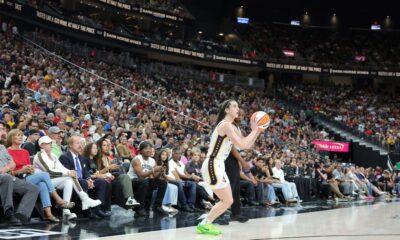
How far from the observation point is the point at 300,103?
37.1m

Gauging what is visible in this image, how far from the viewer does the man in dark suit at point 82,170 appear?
8148 millimetres

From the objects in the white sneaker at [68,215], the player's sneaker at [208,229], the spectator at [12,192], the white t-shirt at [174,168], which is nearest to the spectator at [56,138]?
the white sneaker at [68,215]

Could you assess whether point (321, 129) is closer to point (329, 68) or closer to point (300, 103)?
point (300, 103)

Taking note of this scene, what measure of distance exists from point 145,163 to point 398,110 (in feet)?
104

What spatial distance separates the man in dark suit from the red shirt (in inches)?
28.0

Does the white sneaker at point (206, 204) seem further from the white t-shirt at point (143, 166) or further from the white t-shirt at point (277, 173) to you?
the white t-shirt at point (277, 173)

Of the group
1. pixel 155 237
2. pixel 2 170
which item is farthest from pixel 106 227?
pixel 2 170

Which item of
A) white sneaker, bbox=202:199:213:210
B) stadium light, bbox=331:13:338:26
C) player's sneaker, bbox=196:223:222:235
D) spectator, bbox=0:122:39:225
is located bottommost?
white sneaker, bbox=202:199:213:210

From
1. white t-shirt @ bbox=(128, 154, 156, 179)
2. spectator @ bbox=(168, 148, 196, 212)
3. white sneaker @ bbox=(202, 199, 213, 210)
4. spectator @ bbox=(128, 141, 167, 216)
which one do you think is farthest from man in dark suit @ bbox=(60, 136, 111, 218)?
white sneaker @ bbox=(202, 199, 213, 210)

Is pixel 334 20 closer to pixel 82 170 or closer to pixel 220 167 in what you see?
pixel 82 170

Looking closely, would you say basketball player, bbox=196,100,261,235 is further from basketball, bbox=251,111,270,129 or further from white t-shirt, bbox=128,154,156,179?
white t-shirt, bbox=128,154,156,179

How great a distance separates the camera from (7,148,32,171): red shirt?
746 centimetres

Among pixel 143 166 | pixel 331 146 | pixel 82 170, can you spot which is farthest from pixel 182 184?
pixel 331 146

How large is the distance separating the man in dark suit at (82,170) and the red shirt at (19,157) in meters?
0.71
